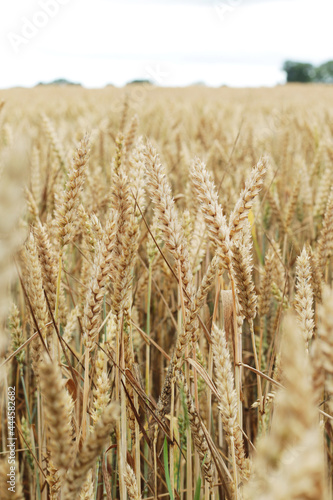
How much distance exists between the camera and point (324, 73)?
50.4 m

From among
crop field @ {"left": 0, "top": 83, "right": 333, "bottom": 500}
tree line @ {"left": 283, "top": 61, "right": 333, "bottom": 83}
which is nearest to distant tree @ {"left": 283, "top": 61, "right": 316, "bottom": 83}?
tree line @ {"left": 283, "top": 61, "right": 333, "bottom": 83}

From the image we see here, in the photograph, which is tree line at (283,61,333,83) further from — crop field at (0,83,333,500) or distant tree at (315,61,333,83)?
crop field at (0,83,333,500)

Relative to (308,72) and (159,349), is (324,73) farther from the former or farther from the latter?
(159,349)

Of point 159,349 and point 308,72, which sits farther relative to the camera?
point 308,72

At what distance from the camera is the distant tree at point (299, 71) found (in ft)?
167

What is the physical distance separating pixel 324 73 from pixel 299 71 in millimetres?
2708

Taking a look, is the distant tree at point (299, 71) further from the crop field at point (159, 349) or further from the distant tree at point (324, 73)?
the crop field at point (159, 349)

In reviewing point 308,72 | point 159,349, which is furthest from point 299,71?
point 159,349

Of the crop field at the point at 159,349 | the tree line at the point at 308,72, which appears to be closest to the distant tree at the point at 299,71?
the tree line at the point at 308,72

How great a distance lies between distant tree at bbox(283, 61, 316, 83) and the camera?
1999 inches

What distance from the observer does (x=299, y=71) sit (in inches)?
2009

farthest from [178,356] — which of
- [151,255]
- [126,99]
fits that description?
[126,99]

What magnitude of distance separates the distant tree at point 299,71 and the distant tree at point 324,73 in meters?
0.53

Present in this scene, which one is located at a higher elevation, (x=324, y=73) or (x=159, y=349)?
(x=324, y=73)
